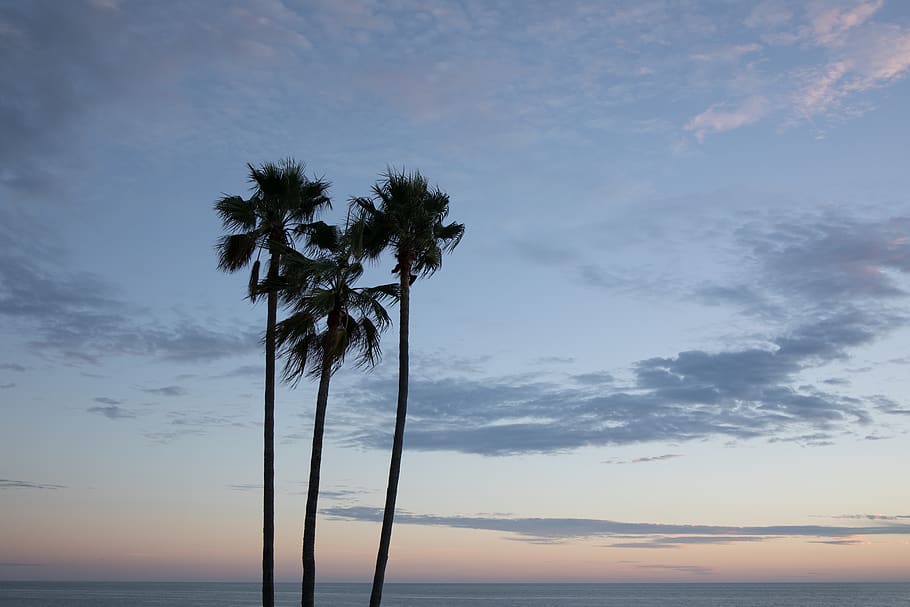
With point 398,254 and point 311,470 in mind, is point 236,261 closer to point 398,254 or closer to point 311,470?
point 398,254

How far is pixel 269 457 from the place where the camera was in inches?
1095

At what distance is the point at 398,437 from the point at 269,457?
4.38 m

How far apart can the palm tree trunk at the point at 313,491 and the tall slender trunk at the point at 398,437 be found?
1.80m

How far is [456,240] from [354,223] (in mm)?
3345

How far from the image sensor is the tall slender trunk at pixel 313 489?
83.0ft

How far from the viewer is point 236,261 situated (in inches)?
1162

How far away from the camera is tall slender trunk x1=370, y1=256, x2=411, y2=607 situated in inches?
1008

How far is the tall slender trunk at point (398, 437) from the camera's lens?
84.0 feet

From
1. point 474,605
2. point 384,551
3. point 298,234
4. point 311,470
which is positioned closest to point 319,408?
point 311,470

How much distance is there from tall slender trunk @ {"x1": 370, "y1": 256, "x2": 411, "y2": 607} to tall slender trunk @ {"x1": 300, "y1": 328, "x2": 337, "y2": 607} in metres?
1.80

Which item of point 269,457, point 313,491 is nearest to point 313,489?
point 313,491

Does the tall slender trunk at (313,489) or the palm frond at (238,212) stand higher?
the palm frond at (238,212)

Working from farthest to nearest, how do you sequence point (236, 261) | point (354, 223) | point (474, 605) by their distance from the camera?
point (474, 605) < point (236, 261) < point (354, 223)

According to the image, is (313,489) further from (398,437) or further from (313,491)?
(398,437)
